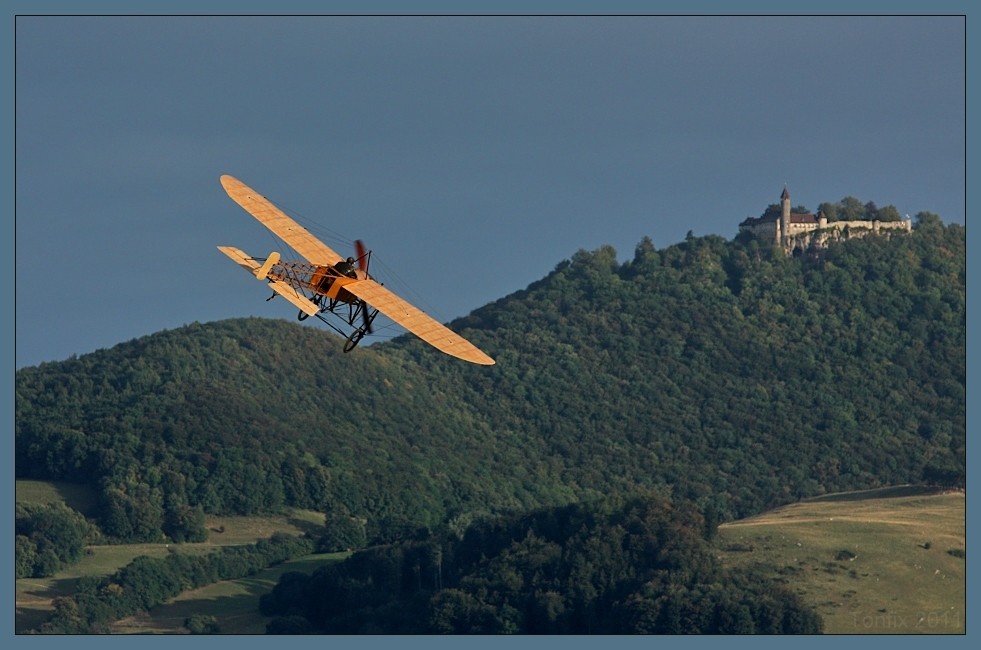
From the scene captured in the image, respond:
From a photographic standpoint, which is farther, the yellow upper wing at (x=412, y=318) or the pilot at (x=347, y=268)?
the pilot at (x=347, y=268)

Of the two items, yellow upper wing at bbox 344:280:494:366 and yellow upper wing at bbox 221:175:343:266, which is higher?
yellow upper wing at bbox 221:175:343:266

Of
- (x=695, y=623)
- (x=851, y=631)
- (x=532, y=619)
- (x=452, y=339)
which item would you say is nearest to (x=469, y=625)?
(x=532, y=619)

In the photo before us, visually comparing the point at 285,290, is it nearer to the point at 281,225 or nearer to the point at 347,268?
the point at 347,268

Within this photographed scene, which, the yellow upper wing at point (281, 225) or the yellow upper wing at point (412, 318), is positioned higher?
the yellow upper wing at point (281, 225)

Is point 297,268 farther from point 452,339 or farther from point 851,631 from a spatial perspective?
point 851,631
